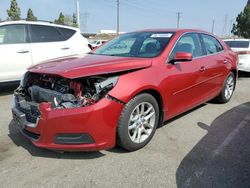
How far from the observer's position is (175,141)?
13.0ft

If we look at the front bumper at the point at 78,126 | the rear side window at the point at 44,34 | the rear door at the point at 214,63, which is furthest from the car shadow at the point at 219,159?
the rear side window at the point at 44,34

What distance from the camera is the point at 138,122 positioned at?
11.8 feet

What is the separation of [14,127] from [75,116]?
1888mm

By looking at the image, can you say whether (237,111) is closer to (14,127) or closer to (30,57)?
(14,127)

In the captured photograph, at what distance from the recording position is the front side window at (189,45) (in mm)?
4262

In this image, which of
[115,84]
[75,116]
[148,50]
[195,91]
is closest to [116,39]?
[148,50]

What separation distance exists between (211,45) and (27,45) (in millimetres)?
4021

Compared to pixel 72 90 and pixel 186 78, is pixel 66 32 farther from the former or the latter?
pixel 72 90

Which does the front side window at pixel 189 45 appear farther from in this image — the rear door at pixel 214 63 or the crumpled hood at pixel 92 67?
the crumpled hood at pixel 92 67

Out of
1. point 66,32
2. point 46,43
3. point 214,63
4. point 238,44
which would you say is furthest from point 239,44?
point 46,43

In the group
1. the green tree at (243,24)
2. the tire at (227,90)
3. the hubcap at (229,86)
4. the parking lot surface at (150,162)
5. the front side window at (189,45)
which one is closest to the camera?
the parking lot surface at (150,162)

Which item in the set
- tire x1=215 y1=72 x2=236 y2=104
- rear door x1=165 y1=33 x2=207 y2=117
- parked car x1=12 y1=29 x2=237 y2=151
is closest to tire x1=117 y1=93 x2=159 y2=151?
parked car x1=12 y1=29 x2=237 y2=151

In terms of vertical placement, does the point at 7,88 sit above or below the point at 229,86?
below

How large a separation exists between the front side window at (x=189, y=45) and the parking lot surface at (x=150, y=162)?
1.19 metres
